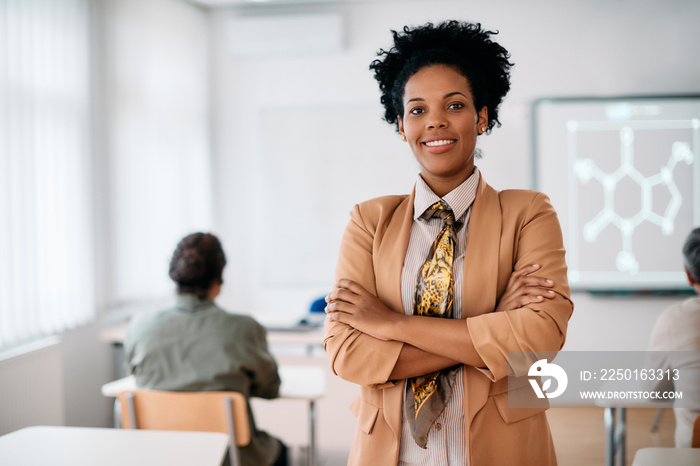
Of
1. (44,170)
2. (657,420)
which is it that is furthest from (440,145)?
(657,420)

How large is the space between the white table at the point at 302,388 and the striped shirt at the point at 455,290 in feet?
3.77

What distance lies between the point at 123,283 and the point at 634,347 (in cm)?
366

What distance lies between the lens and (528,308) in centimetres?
127

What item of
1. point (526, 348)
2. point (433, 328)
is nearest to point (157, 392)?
point (433, 328)

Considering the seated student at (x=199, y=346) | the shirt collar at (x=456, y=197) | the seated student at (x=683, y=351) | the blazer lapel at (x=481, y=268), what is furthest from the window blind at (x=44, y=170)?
the seated student at (x=683, y=351)

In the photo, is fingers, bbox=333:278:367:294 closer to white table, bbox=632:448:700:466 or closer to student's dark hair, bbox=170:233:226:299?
white table, bbox=632:448:700:466

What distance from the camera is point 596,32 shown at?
4.37 meters

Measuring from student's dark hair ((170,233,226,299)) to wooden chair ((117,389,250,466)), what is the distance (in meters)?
0.41

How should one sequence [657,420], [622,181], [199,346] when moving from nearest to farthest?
1. [199,346]
2. [657,420]
3. [622,181]

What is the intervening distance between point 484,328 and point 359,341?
28 cm

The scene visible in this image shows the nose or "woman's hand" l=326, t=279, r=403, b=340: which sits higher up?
the nose

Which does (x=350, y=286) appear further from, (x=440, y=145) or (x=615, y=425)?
(x=615, y=425)

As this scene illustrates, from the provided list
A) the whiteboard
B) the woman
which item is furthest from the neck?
the whiteboard

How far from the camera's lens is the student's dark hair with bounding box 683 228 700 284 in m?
2.21
